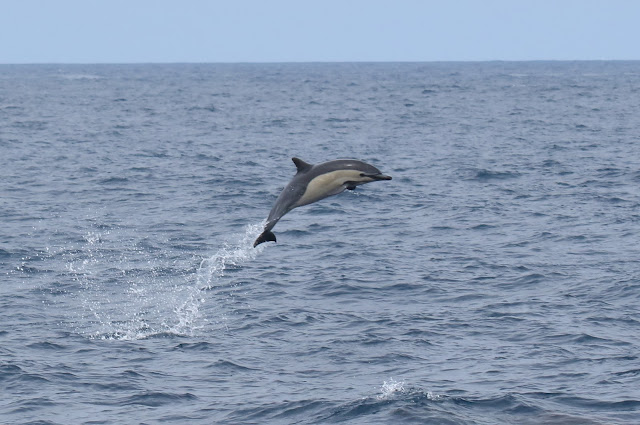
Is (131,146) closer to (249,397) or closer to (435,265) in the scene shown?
(435,265)

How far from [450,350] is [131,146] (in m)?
55.5

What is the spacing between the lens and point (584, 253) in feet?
130

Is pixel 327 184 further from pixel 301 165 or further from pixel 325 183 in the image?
pixel 301 165

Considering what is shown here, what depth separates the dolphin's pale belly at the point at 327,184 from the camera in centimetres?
1527

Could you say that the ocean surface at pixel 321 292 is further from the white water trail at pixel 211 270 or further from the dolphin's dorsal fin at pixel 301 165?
the dolphin's dorsal fin at pixel 301 165

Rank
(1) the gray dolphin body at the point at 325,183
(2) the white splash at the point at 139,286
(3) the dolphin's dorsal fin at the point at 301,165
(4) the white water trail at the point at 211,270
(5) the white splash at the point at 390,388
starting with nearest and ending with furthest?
(1) the gray dolphin body at the point at 325,183
(3) the dolphin's dorsal fin at the point at 301,165
(5) the white splash at the point at 390,388
(2) the white splash at the point at 139,286
(4) the white water trail at the point at 211,270

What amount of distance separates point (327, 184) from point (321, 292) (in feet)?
63.7

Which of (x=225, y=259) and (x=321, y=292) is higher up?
(x=225, y=259)

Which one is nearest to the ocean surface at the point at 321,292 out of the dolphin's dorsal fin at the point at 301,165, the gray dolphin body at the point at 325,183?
the dolphin's dorsal fin at the point at 301,165

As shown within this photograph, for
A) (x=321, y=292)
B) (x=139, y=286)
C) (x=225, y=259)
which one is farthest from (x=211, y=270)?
(x=321, y=292)

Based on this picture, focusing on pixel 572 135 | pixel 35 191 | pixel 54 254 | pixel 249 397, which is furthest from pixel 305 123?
pixel 249 397

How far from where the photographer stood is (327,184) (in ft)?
50.2

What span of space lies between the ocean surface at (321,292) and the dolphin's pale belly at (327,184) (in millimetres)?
9575

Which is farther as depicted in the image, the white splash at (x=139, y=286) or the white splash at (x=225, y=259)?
the white splash at (x=225, y=259)
